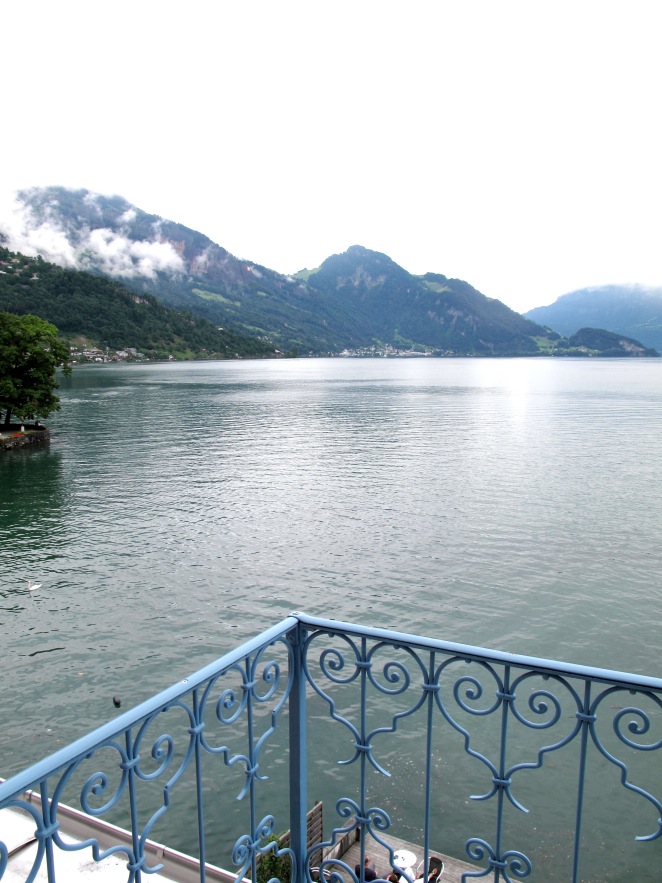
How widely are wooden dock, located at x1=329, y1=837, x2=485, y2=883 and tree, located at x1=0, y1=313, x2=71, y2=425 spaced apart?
Answer: 4792 cm

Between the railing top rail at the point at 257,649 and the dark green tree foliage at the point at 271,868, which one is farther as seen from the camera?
the dark green tree foliage at the point at 271,868

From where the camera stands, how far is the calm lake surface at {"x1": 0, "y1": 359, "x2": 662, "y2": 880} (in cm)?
1623

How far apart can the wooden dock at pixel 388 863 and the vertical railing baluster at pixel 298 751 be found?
18.2 feet

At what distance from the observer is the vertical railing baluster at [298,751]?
161 inches

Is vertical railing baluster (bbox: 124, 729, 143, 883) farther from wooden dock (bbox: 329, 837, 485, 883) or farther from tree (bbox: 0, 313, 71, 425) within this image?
tree (bbox: 0, 313, 71, 425)

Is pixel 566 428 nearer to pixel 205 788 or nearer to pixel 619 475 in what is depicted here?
pixel 619 475

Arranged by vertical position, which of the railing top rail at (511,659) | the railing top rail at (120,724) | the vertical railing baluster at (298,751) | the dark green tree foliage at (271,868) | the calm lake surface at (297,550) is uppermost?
the railing top rail at (511,659)

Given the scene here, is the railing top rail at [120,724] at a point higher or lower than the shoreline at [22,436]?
higher

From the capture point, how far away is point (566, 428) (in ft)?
194

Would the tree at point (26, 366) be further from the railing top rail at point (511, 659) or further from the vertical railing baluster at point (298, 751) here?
the railing top rail at point (511, 659)

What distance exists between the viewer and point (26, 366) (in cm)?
5125

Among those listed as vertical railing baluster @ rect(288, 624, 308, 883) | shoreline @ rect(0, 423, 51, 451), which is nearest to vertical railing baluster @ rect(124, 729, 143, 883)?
vertical railing baluster @ rect(288, 624, 308, 883)

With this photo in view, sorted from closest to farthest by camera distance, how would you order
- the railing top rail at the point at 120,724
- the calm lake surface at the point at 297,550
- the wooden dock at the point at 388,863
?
1. the railing top rail at the point at 120,724
2. the wooden dock at the point at 388,863
3. the calm lake surface at the point at 297,550

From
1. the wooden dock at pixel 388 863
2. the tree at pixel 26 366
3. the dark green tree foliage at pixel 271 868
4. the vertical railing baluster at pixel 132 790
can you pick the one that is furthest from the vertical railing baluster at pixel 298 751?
the tree at pixel 26 366
